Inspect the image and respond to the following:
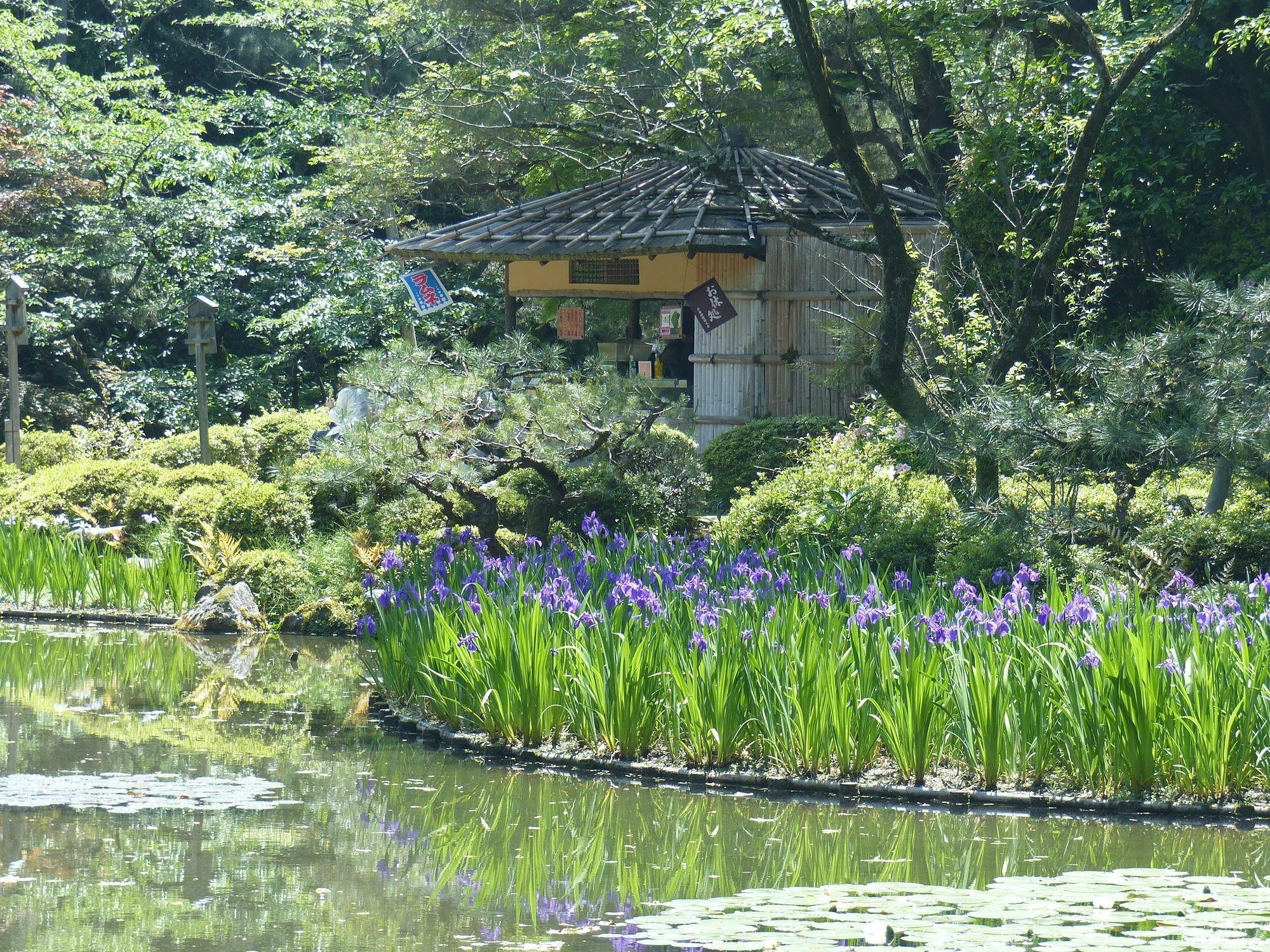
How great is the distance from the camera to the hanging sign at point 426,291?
58.6 ft

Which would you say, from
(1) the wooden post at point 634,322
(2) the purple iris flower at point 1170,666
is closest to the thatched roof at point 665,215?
(1) the wooden post at point 634,322

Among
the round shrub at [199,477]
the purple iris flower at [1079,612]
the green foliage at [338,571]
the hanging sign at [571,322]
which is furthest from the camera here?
the hanging sign at [571,322]

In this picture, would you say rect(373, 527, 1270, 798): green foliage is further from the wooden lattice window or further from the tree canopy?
the wooden lattice window

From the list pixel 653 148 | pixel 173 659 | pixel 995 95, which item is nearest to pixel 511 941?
pixel 173 659

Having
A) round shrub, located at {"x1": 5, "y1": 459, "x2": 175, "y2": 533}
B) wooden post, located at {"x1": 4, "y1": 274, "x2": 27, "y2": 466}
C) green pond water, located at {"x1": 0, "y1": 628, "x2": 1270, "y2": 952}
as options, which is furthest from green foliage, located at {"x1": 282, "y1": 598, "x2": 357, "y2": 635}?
wooden post, located at {"x1": 4, "y1": 274, "x2": 27, "y2": 466}

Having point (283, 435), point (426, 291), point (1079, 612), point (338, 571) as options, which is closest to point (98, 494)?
point (338, 571)

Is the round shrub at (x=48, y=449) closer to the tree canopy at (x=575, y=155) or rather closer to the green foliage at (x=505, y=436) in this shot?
the tree canopy at (x=575, y=155)

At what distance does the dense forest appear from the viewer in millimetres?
10148

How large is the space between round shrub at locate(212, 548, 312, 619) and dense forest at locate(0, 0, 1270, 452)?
3.89m

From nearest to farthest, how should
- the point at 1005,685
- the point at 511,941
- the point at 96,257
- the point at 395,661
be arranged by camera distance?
the point at 511,941 → the point at 1005,685 → the point at 395,661 → the point at 96,257

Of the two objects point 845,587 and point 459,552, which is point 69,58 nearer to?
point 459,552

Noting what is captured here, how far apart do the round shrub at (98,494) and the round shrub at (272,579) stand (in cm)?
157

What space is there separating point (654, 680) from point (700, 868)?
4.62ft

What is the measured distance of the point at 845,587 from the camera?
670 cm
